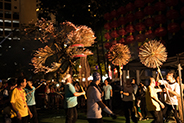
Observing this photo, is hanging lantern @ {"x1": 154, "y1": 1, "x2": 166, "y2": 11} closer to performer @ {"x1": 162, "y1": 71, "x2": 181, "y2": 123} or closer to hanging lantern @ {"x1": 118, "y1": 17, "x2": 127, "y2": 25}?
hanging lantern @ {"x1": 118, "y1": 17, "x2": 127, "y2": 25}

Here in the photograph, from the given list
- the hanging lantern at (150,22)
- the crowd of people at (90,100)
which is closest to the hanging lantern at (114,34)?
the hanging lantern at (150,22)

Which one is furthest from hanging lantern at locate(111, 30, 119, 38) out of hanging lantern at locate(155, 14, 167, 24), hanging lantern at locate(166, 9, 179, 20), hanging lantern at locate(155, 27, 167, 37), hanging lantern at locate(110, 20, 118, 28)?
hanging lantern at locate(166, 9, 179, 20)

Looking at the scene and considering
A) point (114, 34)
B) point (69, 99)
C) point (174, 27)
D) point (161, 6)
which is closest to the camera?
point (69, 99)

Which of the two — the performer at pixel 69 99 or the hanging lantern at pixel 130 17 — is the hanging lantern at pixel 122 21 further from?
the performer at pixel 69 99

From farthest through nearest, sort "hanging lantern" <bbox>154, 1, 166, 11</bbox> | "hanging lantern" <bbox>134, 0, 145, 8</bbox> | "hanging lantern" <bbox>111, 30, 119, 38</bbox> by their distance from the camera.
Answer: "hanging lantern" <bbox>111, 30, 119, 38</bbox> → "hanging lantern" <bbox>134, 0, 145, 8</bbox> → "hanging lantern" <bbox>154, 1, 166, 11</bbox>

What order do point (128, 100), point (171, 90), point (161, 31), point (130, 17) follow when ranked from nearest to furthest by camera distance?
point (171, 90) < point (128, 100) < point (161, 31) < point (130, 17)

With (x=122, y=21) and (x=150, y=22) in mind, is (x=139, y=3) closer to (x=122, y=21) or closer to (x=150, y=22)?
(x=150, y=22)

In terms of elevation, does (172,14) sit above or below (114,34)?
above

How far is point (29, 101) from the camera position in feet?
25.7

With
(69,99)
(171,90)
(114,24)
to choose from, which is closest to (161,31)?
(114,24)

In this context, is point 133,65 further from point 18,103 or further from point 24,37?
point 24,37

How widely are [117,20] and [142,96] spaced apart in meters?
6.64

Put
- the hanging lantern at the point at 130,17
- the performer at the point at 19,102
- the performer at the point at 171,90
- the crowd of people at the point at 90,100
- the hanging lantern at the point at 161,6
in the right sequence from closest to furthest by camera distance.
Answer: the crowd of people at the point at 90,100, the performer at the point at 19,102, the performer at the point at 171,90, the hanging lantern at the point at 161,6, the hanging lantern at the point at 130,17

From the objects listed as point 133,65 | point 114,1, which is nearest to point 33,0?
point 114,1
